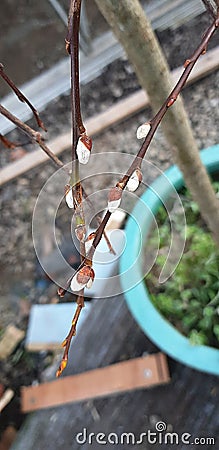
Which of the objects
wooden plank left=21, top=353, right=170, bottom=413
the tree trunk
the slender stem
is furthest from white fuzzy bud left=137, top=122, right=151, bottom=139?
wooden plank left=21, top=353, right=170, bottom=413

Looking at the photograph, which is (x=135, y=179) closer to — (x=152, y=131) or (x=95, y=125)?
(x=152, y=131)

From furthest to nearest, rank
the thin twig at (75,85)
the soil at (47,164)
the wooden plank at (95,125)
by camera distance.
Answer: the wooden plank at (95,125), the soil at (47,164), the thin twig at (75,85)

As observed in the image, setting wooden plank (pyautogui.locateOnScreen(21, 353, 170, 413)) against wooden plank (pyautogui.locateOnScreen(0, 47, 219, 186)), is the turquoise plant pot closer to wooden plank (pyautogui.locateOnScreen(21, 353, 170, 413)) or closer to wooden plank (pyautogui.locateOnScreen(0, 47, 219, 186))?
wooden plank (pyautogui.locateOnScreen(21, 353, 170, 413))

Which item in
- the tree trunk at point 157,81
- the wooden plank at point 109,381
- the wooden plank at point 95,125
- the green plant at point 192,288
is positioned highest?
the tree trunk at point 157,81

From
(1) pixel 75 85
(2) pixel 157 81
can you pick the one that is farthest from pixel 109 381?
(1) pixel 75 85

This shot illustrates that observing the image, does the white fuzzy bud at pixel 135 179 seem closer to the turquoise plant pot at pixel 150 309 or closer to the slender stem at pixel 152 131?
the slender stem at pixel 152 131

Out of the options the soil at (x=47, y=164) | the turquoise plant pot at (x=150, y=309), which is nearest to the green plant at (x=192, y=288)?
the turquoise plant pot at (x=150, y=309)
